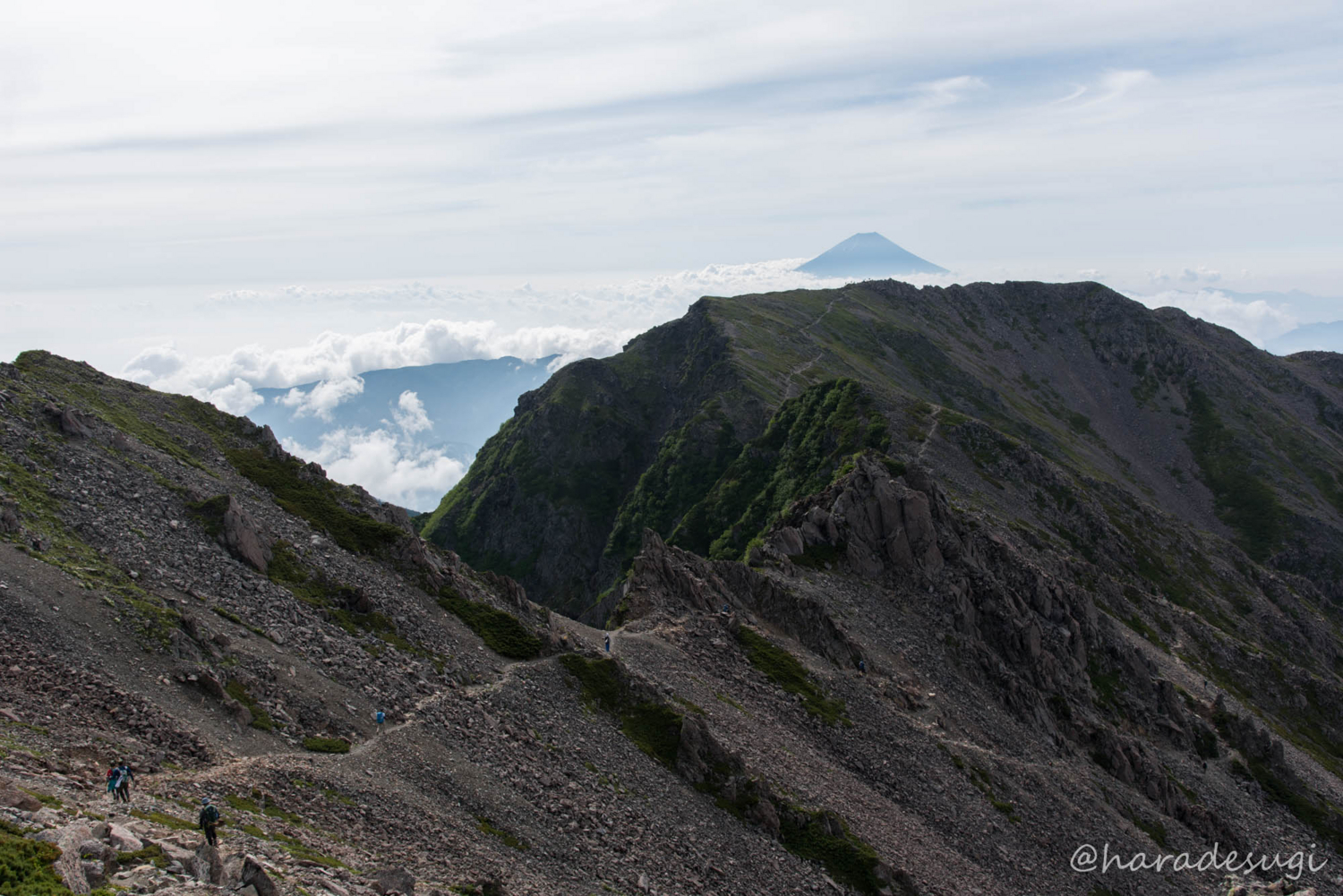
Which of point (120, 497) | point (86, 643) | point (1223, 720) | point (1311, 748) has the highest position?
point (120, 497)

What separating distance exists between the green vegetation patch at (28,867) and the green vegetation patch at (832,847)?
41.0m

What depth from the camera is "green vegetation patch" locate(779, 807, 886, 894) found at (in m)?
51.9

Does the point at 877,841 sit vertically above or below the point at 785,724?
below

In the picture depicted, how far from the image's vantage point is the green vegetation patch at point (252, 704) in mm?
42281

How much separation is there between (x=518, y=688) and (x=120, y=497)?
29791mm

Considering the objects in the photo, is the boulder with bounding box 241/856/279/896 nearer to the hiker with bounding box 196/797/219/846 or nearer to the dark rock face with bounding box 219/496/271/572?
the hiker with bounding box 196/797/219/846

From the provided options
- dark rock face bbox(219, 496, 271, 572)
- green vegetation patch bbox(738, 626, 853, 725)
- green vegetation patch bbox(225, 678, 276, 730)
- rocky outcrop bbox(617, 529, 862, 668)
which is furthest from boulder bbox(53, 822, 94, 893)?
rocky outcrop bbox(617, 529, 862, 668)

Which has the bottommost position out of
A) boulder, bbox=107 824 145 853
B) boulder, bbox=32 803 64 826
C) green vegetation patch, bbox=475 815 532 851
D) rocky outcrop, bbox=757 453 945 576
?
green vegetation patch, bbox=475 815 532 851

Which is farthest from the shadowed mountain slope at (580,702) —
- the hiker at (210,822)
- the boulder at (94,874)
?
the hiker at (210,822)

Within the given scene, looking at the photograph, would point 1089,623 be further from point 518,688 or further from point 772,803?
point 518,688

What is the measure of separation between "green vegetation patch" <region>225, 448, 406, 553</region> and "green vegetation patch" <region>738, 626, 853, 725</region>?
107 feet

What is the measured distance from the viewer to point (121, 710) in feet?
125

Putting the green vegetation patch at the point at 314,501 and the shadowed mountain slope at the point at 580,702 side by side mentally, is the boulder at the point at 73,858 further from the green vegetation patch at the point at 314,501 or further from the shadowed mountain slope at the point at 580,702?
the green vegetation patch at the point at 314,501

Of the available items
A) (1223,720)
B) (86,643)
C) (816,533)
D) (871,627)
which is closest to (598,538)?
(816,533)
